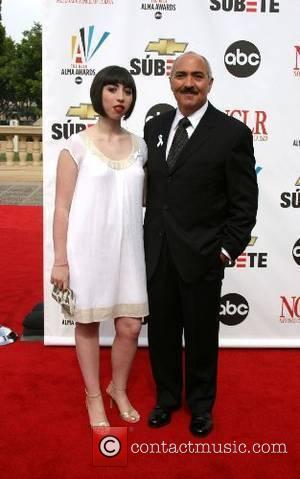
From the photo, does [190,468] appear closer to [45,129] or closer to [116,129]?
[116,129]

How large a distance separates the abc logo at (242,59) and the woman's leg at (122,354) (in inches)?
68.2

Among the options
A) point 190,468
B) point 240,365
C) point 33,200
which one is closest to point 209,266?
point 190,468

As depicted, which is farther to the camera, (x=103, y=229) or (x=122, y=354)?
(x=122, y=354)

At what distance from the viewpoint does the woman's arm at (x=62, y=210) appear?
7.90 ft

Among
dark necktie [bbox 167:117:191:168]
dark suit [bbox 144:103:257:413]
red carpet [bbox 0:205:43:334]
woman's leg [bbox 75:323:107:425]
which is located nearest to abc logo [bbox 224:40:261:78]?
dark suit [bbox 144:103:257:413]

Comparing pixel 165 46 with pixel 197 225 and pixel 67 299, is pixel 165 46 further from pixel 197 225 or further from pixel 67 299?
pixel 67 299

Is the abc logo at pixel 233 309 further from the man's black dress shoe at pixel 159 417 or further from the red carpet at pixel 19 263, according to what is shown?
the red carpet at pixel 19 263

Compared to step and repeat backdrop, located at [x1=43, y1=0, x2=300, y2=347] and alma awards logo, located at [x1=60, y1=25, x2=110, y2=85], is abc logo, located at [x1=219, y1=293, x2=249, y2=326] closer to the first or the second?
step and repeat backdrop, located at [x1=43, y1=0, x2=300, y2=347]

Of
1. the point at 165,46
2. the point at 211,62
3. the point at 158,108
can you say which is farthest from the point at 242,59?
the point at 158,108

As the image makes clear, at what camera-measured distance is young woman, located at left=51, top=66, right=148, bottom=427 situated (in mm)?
2408

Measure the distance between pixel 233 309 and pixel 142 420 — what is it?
1.24 metres

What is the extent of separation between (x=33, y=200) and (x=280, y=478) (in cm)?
796

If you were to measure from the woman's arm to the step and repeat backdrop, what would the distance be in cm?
110

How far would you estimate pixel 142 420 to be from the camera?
2.78 m
